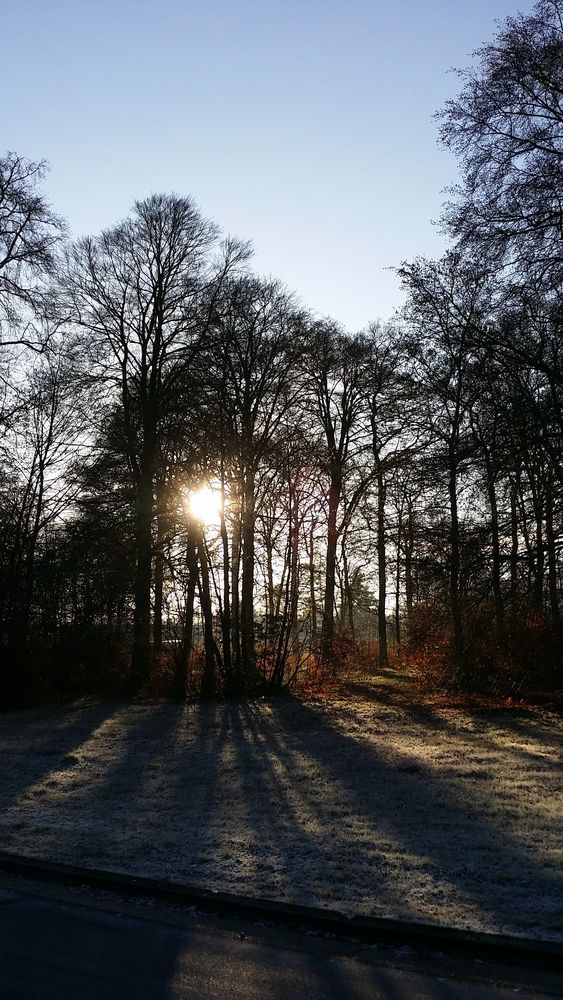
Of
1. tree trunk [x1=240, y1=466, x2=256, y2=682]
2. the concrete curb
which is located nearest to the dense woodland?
tree trunk [x1=240, y1=466, x2=256, y2=682]

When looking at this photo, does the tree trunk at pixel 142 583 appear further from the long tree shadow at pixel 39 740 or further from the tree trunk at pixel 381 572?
the tree trunk at pixel 381 572

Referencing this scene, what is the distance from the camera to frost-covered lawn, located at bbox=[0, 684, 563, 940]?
6.07 metres

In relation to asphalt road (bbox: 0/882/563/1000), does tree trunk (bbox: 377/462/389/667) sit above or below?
above

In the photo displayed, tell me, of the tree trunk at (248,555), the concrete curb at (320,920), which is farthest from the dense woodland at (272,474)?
the concrete curb at (320,920)

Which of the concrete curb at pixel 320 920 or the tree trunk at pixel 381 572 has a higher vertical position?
the tree trunk at pixel 381 572

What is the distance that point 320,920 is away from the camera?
5438 mm

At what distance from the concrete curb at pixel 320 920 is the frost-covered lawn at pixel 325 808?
208 mm

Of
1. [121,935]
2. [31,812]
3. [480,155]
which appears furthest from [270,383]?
[121,935]

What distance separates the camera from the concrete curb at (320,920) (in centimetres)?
481

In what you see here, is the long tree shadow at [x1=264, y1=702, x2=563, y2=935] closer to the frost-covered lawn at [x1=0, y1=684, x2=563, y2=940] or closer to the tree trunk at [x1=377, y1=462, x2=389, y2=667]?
the frost-covered lawn at [x1=0, y1=684, x2=563, y2=940]

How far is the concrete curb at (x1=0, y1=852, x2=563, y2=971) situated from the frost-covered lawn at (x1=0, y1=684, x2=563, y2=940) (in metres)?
0.21

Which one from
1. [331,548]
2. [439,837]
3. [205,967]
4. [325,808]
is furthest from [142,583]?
[205,967]

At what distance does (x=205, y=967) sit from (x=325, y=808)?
4239 mm

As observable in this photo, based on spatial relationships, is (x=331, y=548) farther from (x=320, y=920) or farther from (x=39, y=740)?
(x=320, y=920)
